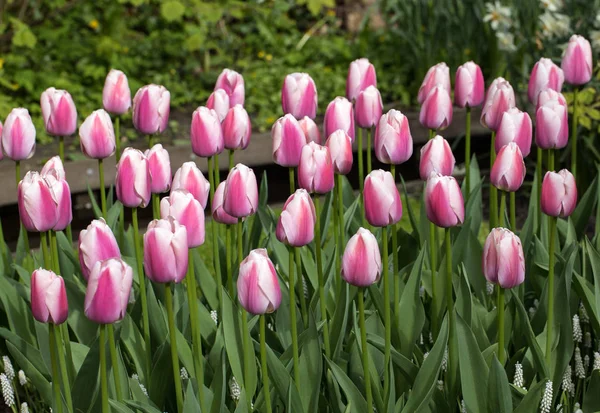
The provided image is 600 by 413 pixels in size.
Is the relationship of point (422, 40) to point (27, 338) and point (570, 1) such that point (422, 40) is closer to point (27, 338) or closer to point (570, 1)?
point (570, 1)

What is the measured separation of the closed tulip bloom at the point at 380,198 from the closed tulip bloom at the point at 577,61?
89 cm

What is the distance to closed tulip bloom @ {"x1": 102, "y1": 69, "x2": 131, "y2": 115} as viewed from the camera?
2.36 meters

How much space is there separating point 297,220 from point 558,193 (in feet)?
1.64

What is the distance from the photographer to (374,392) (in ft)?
6.12

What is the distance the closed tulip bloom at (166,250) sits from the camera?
1535mm

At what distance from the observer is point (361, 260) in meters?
1.62

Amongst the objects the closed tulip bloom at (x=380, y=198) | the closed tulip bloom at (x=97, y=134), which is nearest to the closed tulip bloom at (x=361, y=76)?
the closed tulip bloom at (x=97, y=134)

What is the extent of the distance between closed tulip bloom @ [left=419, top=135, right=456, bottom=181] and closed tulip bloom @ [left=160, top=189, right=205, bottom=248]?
19.4 inches

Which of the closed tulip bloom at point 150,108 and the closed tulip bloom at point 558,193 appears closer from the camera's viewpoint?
the closed tulip bloom at point 558,193

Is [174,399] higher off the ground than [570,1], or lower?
lower

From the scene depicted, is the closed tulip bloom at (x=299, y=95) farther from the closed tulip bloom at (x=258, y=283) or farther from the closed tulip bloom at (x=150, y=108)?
the closed tulip bloom at (x=258, y=283)

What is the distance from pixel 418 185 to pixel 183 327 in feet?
9.12

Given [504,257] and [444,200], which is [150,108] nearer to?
[444,200]

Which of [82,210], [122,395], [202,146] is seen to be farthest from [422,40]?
[122,395]
